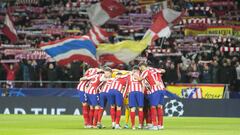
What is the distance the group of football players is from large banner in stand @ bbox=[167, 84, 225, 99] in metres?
12.0

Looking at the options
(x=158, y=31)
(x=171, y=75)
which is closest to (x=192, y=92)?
(x=171, y=75)

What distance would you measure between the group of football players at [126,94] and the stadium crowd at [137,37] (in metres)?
11.0

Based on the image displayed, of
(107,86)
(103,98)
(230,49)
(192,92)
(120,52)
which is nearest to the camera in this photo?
(107,86)

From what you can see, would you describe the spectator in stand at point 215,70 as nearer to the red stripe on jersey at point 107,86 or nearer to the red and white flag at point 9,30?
the red stripe on jersey at point 107,86

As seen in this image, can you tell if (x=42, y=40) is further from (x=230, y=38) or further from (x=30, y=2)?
(x=230, y=38)

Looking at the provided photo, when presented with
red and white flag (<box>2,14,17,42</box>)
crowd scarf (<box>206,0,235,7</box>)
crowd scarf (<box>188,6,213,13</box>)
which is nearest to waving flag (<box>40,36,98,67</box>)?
red and white flag (<box>2,14,17,42</box>)

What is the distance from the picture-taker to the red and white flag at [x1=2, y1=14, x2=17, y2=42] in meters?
51.3

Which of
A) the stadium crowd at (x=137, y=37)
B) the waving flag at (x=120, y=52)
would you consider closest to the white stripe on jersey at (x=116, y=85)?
the stadium crowd at (x=137, y=37)

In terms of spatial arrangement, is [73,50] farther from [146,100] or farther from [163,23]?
[146,100]

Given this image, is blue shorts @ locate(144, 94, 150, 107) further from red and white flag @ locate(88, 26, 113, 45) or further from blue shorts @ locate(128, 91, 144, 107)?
red and white flag @ locate(88, 26, 113, 45)

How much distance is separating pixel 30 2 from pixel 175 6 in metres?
10.0

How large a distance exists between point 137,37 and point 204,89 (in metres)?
9.07

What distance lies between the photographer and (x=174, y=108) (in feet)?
147

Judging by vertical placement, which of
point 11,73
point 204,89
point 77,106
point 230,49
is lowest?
point 77,106
